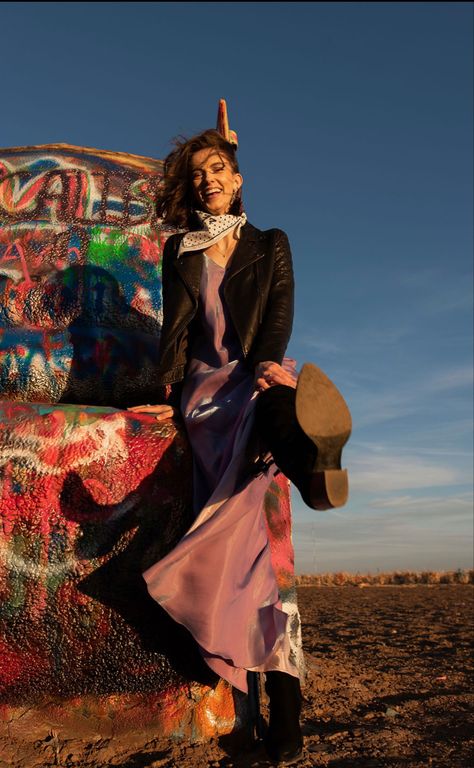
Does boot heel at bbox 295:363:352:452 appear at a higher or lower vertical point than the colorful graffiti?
lower

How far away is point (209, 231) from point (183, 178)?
0.31 meters

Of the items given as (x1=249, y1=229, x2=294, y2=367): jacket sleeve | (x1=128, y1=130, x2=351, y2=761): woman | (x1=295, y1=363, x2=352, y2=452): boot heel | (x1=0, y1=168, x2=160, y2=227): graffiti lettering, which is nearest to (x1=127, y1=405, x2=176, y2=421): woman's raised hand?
(x1=128, y1=130, x2=351, y2=761): woman

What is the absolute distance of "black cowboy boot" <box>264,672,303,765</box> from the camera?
5.75 ft

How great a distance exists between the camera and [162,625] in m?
1.91

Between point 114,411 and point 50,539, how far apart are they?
0.43 meters

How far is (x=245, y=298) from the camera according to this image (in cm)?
225

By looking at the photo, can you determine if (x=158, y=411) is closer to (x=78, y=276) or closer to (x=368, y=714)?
(x=78, y=276)

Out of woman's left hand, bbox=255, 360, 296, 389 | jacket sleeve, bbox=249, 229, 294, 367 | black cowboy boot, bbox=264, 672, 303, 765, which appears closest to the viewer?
black cowboy boot, bbox=264, 672, 303, 765

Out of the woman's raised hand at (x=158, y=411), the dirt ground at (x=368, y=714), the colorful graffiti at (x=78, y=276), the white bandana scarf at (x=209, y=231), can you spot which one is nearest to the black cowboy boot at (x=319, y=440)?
the woman's raised hand at (x=158, y=411)

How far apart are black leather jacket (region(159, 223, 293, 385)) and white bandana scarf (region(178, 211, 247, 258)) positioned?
0.10 feet

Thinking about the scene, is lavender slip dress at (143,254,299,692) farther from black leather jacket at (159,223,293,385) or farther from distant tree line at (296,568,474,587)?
distant tree line at (296,568,474,587)

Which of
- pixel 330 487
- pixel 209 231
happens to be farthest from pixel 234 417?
pixel 209 231

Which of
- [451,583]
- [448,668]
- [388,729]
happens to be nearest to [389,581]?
[451,583]

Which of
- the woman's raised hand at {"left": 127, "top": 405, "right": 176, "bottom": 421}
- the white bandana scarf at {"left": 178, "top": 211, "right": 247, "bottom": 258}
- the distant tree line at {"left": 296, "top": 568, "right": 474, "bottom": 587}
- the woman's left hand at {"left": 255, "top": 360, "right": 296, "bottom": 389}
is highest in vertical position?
the white bandana scarf at {"left": 178, "top": 211, "right": 247, "bottom": 258}
